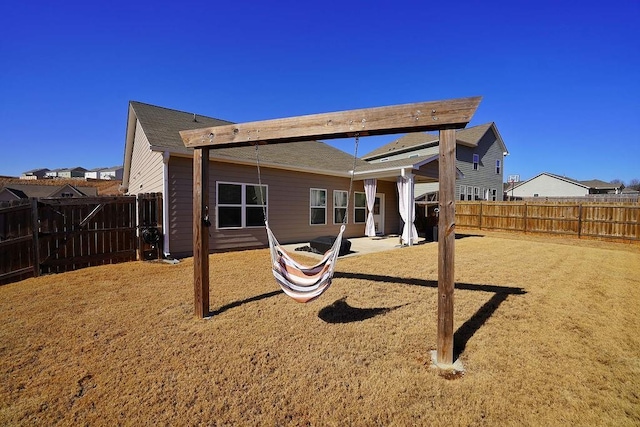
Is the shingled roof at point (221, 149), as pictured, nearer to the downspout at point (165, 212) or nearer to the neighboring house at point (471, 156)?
the downspout at point (165, 212)

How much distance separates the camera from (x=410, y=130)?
9.16 ft

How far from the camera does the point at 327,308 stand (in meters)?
4.04

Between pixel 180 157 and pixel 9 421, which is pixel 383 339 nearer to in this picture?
pixel 9 421

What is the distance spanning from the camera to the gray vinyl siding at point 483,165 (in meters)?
19.6

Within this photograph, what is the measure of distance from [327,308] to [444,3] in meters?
8.77

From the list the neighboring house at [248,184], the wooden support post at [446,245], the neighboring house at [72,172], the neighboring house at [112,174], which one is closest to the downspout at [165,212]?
the neighboring house at [248,184]

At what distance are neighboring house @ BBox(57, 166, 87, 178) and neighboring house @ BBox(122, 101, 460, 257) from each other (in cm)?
6129

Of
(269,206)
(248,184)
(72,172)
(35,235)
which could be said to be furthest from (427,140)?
(72,172)

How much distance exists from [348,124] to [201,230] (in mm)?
2272

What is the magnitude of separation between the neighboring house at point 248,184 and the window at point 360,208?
0.14 ft

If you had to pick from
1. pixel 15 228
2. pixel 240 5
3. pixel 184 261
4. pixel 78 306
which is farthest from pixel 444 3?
pixel 15 228

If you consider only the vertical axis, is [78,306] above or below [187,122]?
below

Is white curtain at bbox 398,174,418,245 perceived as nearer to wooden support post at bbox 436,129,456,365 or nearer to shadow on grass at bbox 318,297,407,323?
shadow on grass at bbox 318,297,407,323

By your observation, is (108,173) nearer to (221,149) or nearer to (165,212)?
(221,149)
